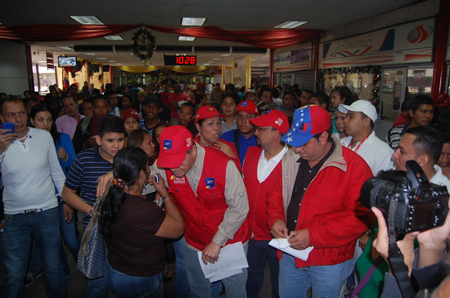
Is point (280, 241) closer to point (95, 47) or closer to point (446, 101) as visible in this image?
point (446, 101)

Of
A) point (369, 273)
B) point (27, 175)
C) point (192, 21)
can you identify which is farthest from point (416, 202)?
point (192, 21)

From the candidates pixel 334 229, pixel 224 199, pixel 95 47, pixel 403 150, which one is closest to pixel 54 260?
pixel 224 199

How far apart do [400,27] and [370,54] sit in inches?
37.2

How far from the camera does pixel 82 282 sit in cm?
319

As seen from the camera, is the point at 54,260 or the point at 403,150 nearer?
the point at 403,150

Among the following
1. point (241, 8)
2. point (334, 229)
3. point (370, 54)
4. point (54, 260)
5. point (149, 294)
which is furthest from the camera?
point (370, 54)

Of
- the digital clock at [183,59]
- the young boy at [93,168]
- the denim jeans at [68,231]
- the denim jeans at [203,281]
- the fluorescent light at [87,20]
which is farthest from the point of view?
the digital clock at [183,59]

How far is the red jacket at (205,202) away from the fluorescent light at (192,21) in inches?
279

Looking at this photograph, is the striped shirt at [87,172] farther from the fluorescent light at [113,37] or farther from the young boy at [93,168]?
the fluorescent light at [113,37]

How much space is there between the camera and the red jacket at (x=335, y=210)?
70.2 inches

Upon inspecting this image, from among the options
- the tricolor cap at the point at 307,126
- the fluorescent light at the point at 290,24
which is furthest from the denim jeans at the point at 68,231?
the fluorescent light at the point at 290,24

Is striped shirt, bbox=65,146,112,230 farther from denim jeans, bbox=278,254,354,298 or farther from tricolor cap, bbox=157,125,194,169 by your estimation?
denim jeans, bbox=278,254,354,298

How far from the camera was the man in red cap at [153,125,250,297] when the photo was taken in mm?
1915

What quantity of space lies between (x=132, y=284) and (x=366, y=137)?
2.44 m
